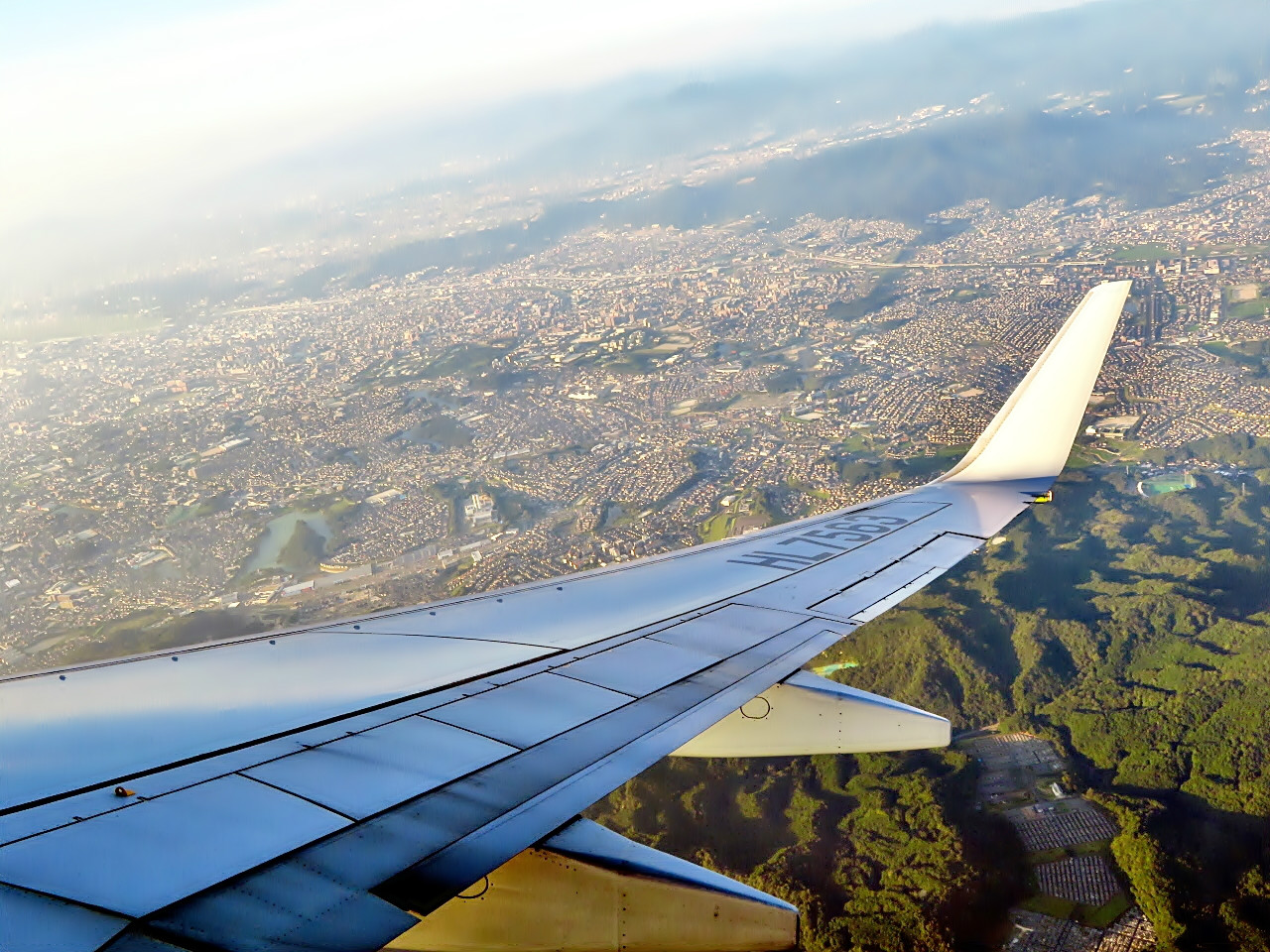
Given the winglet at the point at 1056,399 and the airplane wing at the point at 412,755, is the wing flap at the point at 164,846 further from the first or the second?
the winglet at the point at 1056,399

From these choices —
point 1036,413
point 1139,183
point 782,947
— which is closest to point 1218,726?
point 1036,413

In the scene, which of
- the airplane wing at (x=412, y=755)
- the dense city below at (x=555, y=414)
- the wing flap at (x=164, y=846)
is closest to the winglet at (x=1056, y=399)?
the airplane wing at (x=412, y=755)

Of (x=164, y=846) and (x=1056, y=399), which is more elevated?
(x=164, y=846)

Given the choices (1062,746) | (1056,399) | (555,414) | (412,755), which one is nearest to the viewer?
(412,755)

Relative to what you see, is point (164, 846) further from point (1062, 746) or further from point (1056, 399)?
point (1062, 746)

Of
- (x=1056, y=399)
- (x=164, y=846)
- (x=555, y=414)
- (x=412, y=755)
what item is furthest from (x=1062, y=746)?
(x=555, y=414)

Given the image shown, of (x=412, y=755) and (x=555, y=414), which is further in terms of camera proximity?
(x=555, y=414)

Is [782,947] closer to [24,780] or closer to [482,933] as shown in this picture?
[482,933]

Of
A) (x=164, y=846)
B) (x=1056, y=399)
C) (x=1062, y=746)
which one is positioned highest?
(x=164, y=846)
